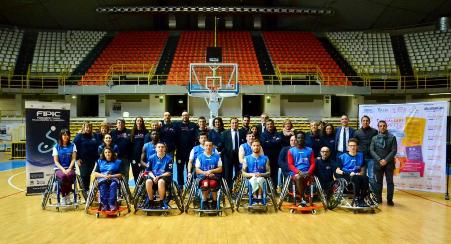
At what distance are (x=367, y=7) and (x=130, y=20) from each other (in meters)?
14.9

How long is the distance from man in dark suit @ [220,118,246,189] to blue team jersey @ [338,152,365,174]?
6.79 ft

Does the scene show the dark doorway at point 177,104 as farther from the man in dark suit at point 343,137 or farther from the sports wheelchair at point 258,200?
the sports wheelchair at point 258,200

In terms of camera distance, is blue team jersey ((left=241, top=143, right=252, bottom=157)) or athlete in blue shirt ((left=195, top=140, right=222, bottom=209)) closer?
athlete in blue shirt ((left=195, top=140, right=222, bottom=209))

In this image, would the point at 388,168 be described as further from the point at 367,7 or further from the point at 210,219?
the point at 367,7

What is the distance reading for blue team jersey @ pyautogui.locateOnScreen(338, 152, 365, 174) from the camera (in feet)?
22.6

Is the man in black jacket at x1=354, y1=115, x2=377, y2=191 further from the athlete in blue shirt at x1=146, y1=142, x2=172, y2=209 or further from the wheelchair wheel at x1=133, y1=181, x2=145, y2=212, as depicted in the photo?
the wheelchair wheel at x1=133, y1=181, x2=145, y2=212

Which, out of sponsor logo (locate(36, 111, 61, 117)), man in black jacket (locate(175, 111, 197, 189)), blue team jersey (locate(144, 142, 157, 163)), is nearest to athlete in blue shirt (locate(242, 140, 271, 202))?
man in black jacket (locate(175, 111, 197, 189))

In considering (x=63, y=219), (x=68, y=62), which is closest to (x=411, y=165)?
(x=63, y=219)

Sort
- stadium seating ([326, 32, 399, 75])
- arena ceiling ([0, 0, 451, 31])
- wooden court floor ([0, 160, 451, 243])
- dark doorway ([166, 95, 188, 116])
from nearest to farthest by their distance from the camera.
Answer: wooden court floor ([0, 160, 451, 243]) → stadium seating ([326, 32, 399, 75]) → arena ceiling ([0, 0, 451, 31]) → dark doorway ([166, 95, 188, 116])

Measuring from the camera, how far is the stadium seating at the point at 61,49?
22516 mm

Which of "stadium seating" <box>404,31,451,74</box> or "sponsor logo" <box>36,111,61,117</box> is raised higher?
"stadium seating" <box>404,31,451,74</box>

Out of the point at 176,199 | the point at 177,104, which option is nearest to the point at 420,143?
the point at 176,199

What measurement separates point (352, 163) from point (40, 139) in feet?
20.7

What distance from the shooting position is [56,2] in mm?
23297
